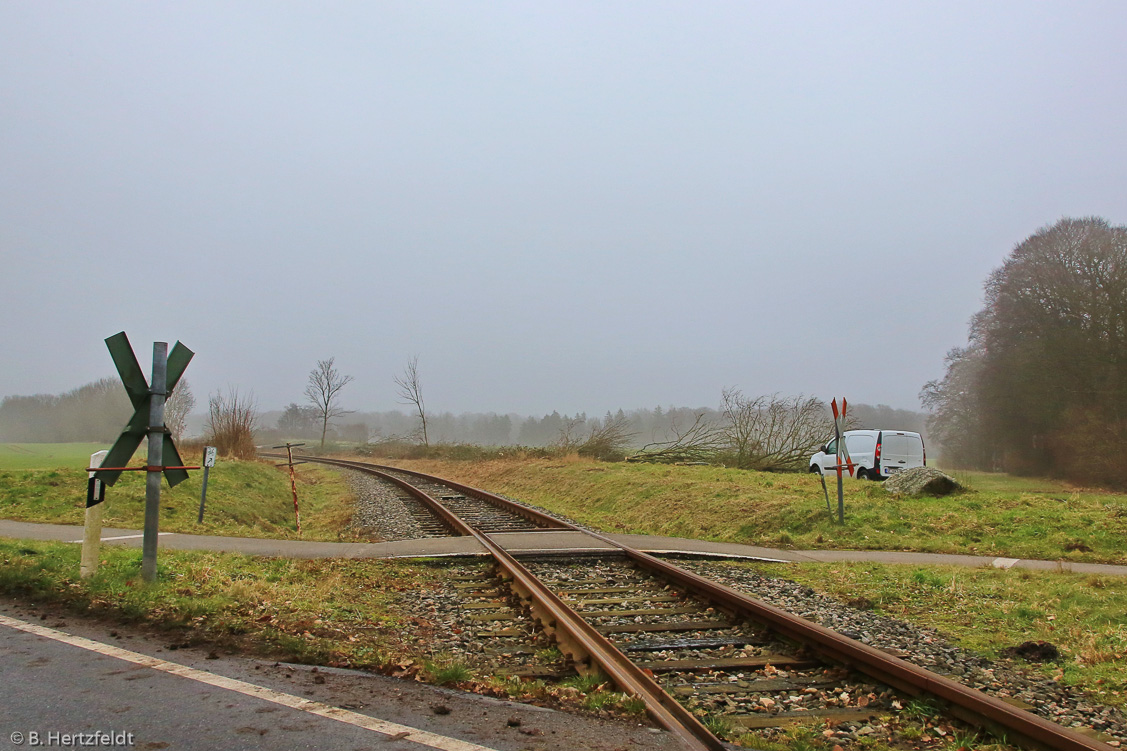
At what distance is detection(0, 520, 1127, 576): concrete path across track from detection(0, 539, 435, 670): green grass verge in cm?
96

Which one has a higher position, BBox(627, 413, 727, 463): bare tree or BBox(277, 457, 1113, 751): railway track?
BBox(627, 413, 727, 463): bare tree

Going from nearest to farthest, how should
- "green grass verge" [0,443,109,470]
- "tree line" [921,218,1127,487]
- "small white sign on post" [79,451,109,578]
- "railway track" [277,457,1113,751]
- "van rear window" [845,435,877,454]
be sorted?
"railway track" [277,457,1113,751] → "small white sign on post" [79,451,109,578] → "green grass verge" [0,443,109,470] → "van rear window" [845,435,877,454] → "tree line" [921,218,1127,487]

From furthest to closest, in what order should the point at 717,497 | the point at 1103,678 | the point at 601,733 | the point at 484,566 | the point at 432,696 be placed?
the point at 717,497 → the point at 484,566 → the point at 1103,678 → the point at 432,696 → the point at 601,733

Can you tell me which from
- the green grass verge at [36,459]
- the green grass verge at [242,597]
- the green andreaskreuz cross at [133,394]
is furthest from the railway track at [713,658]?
the green grass verge at [36,459]

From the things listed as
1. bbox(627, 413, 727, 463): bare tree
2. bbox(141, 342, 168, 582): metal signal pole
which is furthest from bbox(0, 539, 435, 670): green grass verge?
bbox(627, 413, 727, 463): bare tree

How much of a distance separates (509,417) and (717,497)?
76.3 meters

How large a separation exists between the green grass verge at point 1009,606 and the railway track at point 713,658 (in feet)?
3.99

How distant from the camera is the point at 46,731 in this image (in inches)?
132

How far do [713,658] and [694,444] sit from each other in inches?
945

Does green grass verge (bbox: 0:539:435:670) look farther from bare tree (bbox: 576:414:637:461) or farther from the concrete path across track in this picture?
bare tree (bbox: 576:414:637:461)

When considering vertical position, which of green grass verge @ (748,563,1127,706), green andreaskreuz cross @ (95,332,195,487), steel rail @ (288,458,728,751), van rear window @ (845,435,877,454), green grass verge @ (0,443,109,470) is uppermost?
green andreaskreuz cross @ (95,332,195,487)

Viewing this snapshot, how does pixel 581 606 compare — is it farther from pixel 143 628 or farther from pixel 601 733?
pixel 143 628

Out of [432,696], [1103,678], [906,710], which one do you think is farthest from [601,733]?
[1103,678]

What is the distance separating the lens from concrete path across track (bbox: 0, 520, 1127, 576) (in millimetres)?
9078
